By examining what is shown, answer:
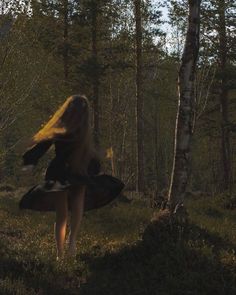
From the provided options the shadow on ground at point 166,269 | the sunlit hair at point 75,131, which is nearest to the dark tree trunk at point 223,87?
the sunlit hair at point 75,131

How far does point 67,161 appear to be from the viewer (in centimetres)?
689

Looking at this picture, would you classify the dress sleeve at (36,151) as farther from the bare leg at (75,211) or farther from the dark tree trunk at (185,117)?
the dark tree trunk at (185,117)

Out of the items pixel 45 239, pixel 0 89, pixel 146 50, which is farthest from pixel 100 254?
pixel 146 50

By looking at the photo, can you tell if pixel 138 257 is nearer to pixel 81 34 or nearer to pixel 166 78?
pixel 81 34

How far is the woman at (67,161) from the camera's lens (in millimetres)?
6742

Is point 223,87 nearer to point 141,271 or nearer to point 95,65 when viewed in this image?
point 95,65

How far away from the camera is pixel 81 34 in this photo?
26484 mm

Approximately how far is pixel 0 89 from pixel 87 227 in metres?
3.46

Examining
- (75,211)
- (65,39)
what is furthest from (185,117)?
(65,39)

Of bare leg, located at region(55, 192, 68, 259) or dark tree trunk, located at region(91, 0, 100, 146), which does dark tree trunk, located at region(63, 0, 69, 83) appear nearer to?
dark tree trunk, located at region(91, 0, 100, 146)

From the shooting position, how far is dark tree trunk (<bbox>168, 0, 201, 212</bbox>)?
802 cm

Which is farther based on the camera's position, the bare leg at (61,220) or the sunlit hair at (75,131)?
the bare leg at (61,220)

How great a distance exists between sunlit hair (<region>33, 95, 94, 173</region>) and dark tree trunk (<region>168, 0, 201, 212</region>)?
5.55 ft

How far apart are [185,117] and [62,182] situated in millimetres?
2443
